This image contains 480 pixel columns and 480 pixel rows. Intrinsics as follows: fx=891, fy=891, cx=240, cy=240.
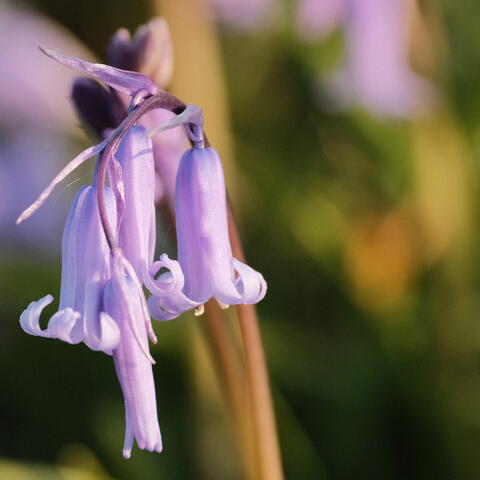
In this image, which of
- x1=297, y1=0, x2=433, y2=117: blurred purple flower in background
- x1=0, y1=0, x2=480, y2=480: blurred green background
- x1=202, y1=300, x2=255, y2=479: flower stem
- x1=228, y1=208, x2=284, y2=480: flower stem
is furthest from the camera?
x1=297, y1=0, x2=433, y2=117: blurred purple flower in background

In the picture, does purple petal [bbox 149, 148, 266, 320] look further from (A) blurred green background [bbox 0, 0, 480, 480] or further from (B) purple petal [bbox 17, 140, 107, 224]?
(A) blurred green background [bbox 0, 0, 480, 480]

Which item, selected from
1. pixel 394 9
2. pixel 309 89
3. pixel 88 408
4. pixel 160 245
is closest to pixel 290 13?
pixel 309 89

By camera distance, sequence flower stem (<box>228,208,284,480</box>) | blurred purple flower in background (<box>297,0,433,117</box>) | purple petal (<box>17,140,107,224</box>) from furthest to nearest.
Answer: blurred purple flower in background (<box>297,0,433,117</box>)
flower stem (<box>228,208,284,480</box>)
purple petal (<box>17,140,107,224</box>)

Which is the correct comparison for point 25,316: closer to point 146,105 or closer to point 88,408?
point 146,105

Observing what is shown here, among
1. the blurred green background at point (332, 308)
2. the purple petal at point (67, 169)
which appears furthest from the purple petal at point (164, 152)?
the blurred green background at point (332, 308)

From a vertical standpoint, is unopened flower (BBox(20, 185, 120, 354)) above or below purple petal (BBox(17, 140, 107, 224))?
below

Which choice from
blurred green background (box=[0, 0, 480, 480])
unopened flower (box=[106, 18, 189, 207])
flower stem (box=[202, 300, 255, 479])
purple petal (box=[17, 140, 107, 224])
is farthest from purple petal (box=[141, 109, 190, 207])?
blurred green background (box=[0, 0, 480, 480])
